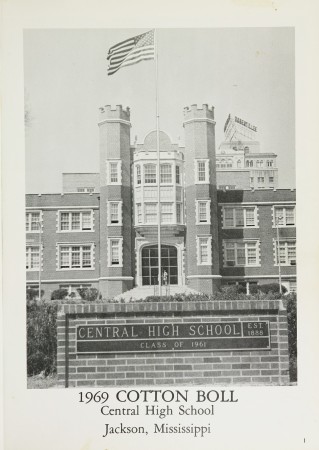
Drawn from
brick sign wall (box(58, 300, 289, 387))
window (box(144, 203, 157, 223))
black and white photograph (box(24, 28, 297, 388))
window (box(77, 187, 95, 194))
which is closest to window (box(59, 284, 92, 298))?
black and white photograph (box(24, 28, 297, 388))

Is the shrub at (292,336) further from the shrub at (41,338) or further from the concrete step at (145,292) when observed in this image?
the shrub at (41,338)

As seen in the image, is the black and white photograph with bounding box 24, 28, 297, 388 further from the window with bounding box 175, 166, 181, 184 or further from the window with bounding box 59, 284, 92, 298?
the window with bounding box 175, 166, 181, 184

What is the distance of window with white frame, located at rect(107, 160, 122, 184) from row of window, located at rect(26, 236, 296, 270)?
0.85 m

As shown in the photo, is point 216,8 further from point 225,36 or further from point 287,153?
point 287,153

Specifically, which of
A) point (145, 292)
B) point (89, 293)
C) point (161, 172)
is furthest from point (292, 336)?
point (161, 172)

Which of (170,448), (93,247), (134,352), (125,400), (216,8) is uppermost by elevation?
(216,8)

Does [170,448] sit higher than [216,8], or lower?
lower

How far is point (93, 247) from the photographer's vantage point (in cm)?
838

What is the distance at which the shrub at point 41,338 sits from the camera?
5.51m

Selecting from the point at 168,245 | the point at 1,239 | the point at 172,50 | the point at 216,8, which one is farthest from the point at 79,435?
the point at 216,8

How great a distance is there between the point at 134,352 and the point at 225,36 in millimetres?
2796

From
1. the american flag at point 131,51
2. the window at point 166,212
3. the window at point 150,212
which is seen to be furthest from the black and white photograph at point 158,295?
the window at point 150,212

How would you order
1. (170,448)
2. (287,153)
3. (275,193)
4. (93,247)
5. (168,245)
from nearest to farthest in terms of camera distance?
(170,448) → (287,153) → (275,193) → (168,245) → (93,247)

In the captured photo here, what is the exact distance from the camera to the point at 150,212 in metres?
7.41
